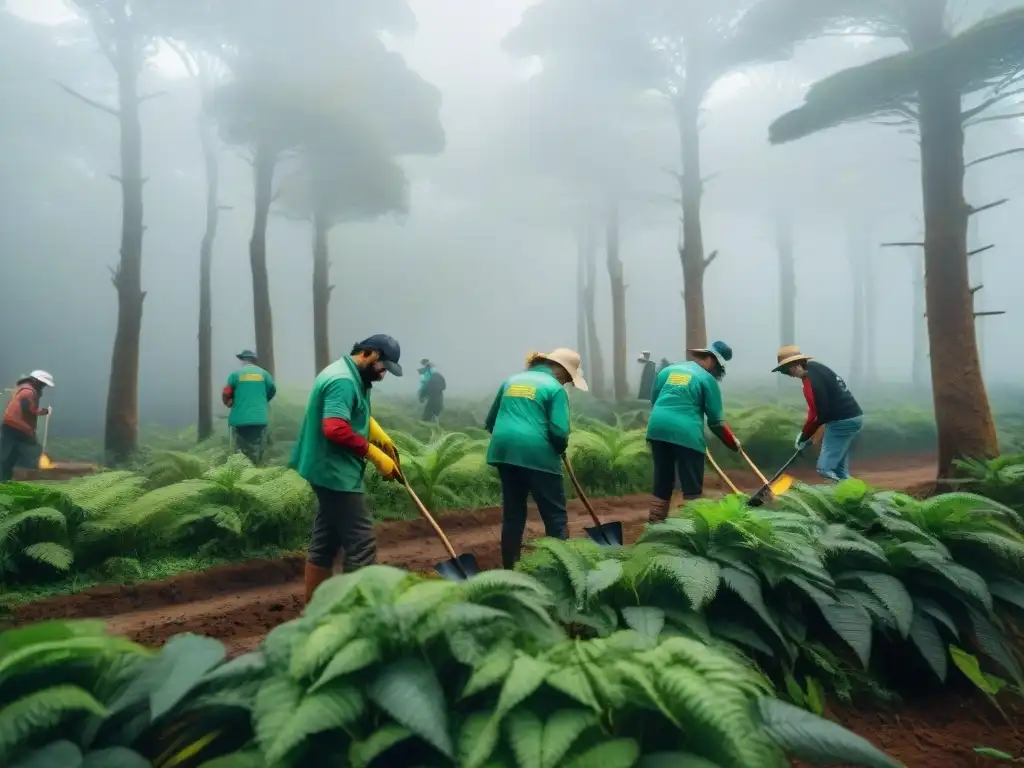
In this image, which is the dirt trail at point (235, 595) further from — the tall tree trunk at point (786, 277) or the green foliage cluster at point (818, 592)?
the tall tree trunk at point (786, 277)

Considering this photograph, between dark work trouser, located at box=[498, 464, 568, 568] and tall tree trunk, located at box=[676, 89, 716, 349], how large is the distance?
8997mm

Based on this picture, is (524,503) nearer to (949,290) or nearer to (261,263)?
(949,290)

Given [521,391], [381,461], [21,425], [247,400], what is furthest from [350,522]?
[21,425]

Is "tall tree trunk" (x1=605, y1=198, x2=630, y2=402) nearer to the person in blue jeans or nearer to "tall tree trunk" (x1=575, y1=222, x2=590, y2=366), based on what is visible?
"tall tree trunk" (x1=575, y1=222, x2=590, y2=366)

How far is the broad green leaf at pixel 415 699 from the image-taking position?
1821 mm

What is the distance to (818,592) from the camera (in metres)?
3.27

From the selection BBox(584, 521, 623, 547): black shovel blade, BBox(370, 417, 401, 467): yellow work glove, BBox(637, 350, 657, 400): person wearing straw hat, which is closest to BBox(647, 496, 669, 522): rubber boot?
BBox(584, 521, 623, 547): black shovel blade

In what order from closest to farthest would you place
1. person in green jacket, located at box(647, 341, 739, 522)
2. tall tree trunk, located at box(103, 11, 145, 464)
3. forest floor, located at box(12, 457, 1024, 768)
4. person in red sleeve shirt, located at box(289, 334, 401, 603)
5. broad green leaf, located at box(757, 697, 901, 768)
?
broad green leaf, located at box(757, 697, 901, 768) → forest floor, located at box(12, 457, 1024, 768) → person in red sleeve shirt, located at box(289, 334, 401, 603) → person in green jacket, located at box(647, 341, 739, 522) → tall tree trunk, located at box(103, 11, 145, 464)

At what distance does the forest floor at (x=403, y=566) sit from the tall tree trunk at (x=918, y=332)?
17.3 metres

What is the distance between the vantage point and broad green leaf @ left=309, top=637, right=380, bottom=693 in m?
1.91

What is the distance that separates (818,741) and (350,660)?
144 centimetres

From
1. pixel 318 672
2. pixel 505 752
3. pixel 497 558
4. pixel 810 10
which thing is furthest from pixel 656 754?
pixel 810 10

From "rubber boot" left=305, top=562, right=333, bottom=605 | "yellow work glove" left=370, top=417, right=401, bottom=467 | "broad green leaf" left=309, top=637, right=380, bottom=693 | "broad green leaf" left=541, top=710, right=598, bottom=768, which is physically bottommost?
"rubber boot" left=305, top=562, right=333, bottom=605

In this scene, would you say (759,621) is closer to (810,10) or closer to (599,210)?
(810,10)
